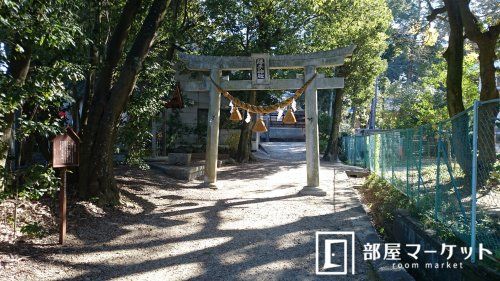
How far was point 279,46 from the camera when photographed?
16.6 metres

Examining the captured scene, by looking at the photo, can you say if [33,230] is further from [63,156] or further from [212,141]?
[212,141]

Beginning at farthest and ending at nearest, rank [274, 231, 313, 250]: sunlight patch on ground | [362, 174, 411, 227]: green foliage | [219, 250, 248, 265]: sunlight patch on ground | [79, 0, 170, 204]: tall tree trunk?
[79, 0, 170, 204]: tall tree trunk
[362, 174, 411, 227]: green foliage
[274, 231, 313, 250]: sunlight patch on ground
[219, 250, 248, 265]: sunlight patch on ground

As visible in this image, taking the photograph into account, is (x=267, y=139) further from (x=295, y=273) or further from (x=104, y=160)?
(x=295, y=273)

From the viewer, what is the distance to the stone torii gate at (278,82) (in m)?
11.1

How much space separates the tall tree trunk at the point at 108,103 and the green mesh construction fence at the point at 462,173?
5.16 metres

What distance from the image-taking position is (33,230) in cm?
538

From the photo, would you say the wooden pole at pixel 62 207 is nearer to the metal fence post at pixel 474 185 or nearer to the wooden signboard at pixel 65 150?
the wooden signboard at pixel 65 150

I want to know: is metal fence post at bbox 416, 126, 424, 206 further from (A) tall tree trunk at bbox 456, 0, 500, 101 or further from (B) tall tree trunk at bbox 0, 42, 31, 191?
(B) tall tree trunk at bbox 0, 42, 31, 191

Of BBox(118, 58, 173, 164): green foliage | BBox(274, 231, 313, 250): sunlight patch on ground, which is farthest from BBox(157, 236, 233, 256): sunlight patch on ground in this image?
BBox(118, 58, 173, 164): green foliage

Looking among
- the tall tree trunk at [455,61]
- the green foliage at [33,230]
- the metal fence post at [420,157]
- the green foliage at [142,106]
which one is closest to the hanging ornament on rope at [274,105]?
the green foliage at [142,106]

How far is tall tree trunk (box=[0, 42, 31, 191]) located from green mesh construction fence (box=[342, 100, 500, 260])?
5.23 m

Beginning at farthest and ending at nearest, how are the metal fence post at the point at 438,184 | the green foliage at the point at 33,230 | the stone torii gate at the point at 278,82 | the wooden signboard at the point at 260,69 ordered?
the wooden signboard at the point at 260,69 → the stone torii gate at the point at 278,82 → the metal fence post at the point at 438,184 → the green foliage at the point at 33,230

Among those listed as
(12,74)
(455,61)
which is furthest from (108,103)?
Answer: (455,61)

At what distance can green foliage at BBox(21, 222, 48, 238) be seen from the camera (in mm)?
5371
